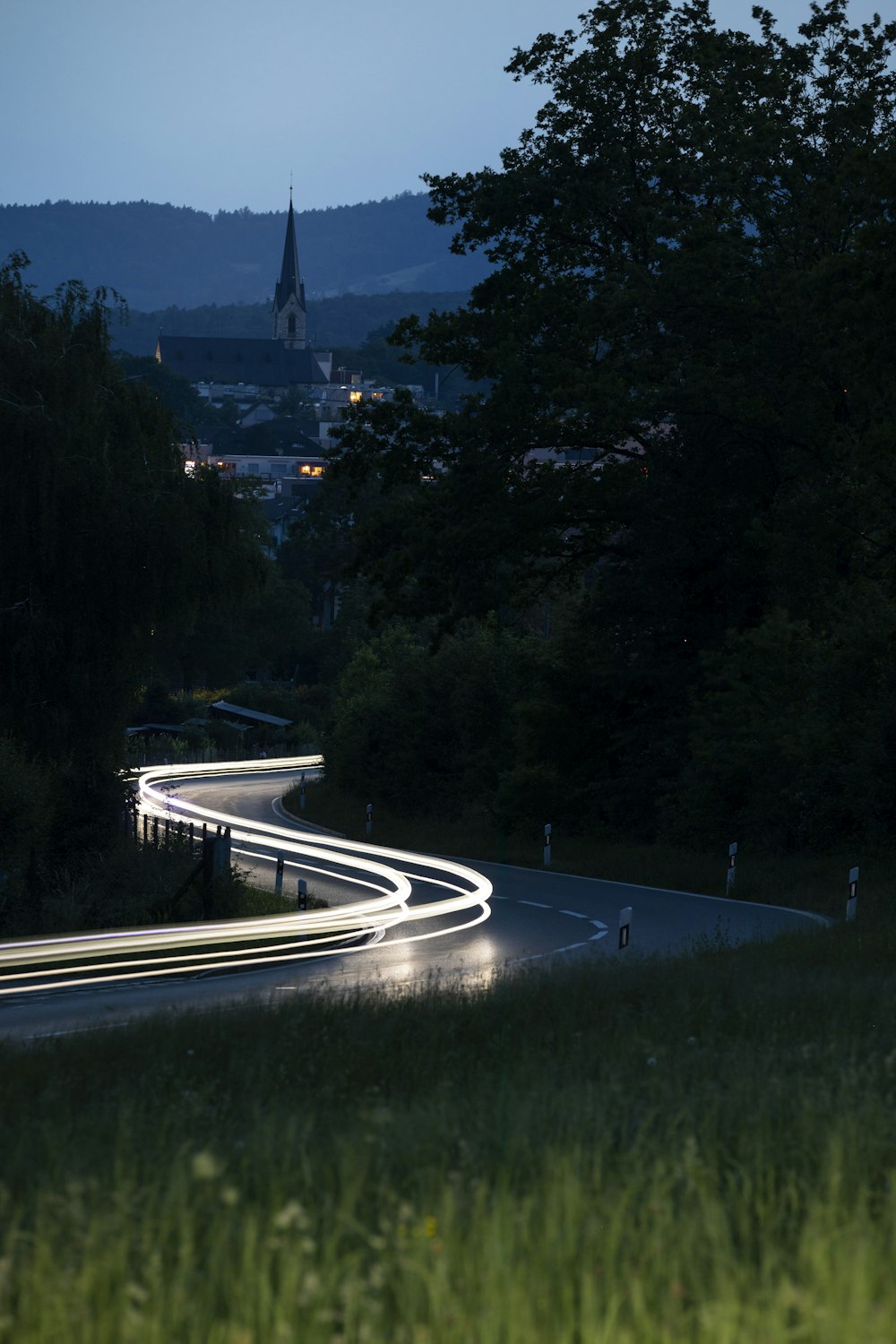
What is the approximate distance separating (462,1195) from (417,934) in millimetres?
21701

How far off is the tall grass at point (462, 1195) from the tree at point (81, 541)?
60.2 ft

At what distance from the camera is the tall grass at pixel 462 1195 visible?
4.47m

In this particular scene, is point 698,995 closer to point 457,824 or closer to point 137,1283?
point 137,1283

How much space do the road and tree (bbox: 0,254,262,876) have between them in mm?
5717

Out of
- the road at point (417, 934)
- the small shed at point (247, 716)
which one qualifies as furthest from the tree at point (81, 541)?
the small shed at point (247, 716)

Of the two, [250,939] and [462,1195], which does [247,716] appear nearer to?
[250,939]

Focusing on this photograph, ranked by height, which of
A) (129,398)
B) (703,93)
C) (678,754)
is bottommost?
(678,754)

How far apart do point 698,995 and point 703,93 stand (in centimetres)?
→ 3165

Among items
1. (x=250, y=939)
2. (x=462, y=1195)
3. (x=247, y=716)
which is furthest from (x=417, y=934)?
(x=247, y=716)

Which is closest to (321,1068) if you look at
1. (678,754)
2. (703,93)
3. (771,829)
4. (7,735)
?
(7,735)

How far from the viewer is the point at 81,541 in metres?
27.8

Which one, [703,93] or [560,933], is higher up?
[703,93]

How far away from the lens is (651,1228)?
524 centimetres

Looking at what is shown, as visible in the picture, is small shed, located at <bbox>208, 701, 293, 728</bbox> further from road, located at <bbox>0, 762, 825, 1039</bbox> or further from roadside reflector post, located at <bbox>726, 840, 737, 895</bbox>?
roadside reflector post, located at <bbox>726, 840, 737, 895</bbox>
